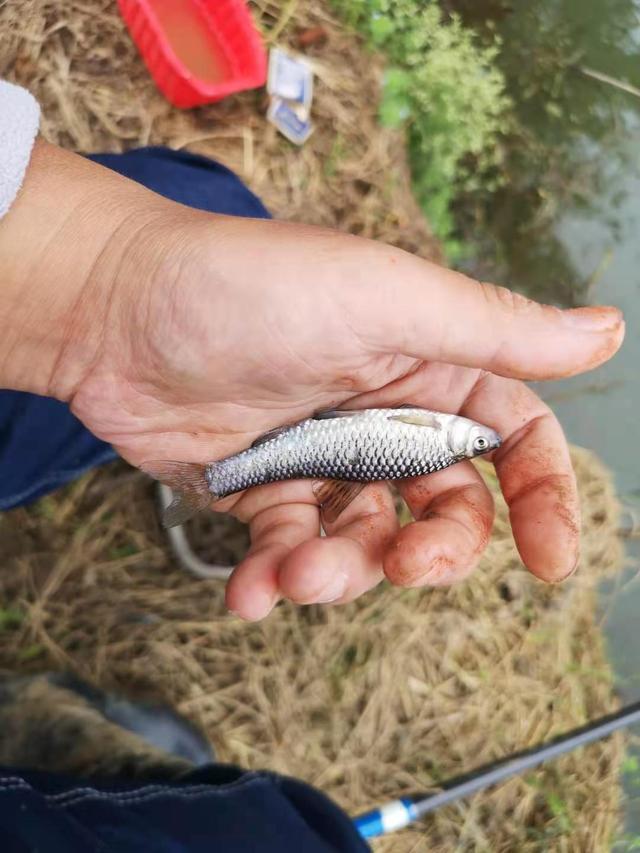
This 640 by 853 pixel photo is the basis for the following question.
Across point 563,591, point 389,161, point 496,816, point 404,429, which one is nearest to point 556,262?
point 389,161

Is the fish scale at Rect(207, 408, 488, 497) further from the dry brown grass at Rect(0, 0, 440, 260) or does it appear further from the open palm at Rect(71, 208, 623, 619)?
the dry brown grass at Rect(0, 0, 440, 260)

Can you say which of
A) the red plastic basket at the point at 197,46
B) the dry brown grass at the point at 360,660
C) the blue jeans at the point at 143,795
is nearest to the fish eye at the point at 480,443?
the blue jeans at the point at 143,795

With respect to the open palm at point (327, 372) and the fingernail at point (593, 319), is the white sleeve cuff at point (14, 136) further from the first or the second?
the fingernail at point (593, 319)

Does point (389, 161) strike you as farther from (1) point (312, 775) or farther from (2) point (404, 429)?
(1) point (312, 775)

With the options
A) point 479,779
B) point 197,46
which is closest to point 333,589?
point 479,779

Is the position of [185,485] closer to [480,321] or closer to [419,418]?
[419,418]

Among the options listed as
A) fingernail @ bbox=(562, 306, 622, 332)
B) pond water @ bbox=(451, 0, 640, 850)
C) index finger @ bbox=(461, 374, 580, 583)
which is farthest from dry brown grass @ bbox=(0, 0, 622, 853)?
fingernail @ bbox=(562, 306, 622, 332)
